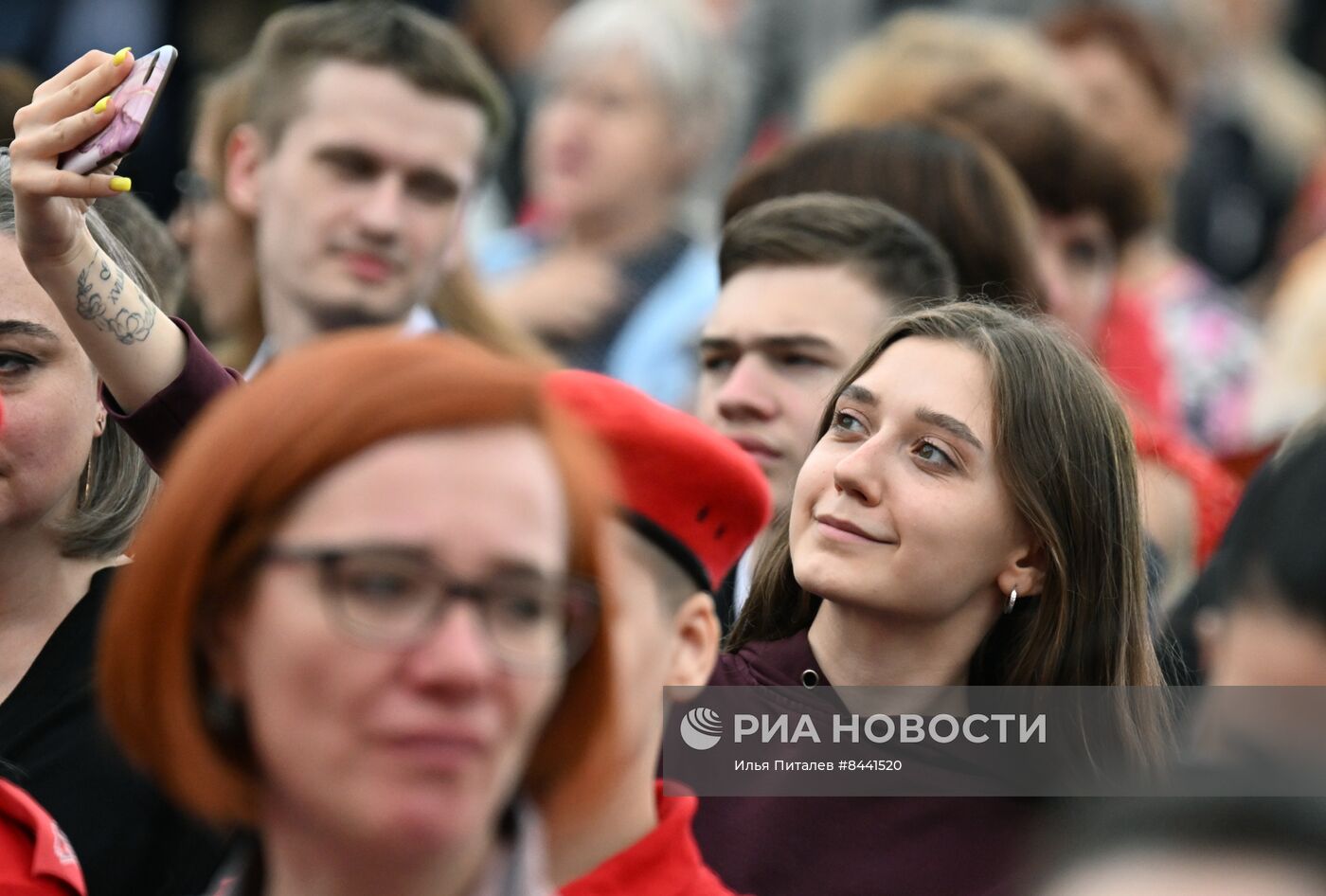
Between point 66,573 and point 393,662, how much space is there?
1558 millimetres

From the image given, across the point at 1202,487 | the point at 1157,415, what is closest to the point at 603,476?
the point at 1202,487

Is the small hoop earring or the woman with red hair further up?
the woman with red hair

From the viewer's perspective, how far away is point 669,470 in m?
2.65

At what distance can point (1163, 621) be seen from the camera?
3.67 m

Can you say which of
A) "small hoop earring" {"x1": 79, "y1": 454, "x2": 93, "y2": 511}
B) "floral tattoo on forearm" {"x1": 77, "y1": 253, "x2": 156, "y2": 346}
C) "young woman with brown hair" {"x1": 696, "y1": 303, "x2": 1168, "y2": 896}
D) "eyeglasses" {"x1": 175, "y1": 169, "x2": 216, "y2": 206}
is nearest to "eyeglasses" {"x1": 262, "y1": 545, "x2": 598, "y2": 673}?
"floral tattoo on forearm" {"x1": 77, "y1": 253, "x2": 156, "y2": 346}

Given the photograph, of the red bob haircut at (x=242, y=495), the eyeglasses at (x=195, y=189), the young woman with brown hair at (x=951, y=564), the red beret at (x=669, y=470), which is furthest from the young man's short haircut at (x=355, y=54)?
the red bob haircut at (x=242, y=495)

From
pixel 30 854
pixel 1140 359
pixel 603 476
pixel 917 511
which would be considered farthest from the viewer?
pixel 1140 359

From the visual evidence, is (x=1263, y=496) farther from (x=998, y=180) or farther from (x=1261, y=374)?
(x=1261, y=374)

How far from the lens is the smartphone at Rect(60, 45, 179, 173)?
2.53 m

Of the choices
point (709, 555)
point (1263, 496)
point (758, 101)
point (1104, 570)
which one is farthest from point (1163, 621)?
point (758, 101)

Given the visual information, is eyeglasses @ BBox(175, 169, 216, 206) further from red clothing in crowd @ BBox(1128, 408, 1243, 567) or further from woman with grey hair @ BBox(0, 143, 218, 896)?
red clothing in crowd @ BBox(1128, 408, 1243, 567)

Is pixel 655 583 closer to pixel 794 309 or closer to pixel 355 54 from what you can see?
pixel 794 309

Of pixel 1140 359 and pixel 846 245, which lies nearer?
pixel 846 245

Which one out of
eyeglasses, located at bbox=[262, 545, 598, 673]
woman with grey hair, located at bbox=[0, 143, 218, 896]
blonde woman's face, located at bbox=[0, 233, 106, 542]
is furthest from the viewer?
blonde woman's face, located at bbox=[0, 233, 106, 542]
